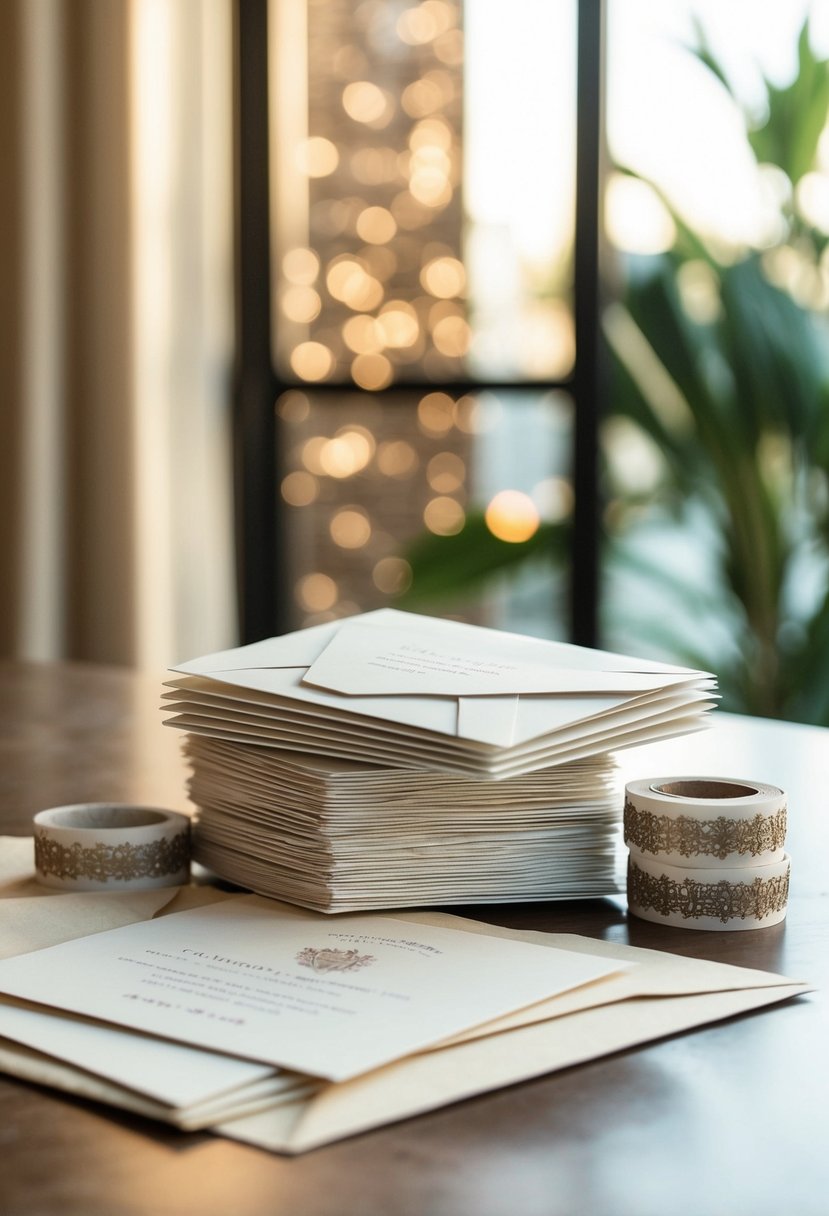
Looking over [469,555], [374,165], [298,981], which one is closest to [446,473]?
[469,555]

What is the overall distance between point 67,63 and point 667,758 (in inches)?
94.0

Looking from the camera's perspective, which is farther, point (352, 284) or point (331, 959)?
point (352, 284)

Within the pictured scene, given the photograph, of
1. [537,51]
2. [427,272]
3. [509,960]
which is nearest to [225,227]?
[427,272]

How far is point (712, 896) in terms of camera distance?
76 centimetres

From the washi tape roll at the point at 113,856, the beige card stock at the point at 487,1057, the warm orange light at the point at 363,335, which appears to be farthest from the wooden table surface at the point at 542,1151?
the warm orange light at the point at 363,335

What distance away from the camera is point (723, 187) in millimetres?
3047

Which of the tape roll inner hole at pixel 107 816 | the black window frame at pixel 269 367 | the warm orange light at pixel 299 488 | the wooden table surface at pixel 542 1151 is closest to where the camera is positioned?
the wooden table surface at pixel 542 1151

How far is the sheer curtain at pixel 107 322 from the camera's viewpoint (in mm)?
2990

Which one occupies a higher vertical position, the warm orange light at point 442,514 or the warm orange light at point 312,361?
the warm orange light at point 312,361

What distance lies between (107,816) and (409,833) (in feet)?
0.69

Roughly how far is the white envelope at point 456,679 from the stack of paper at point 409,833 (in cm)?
4

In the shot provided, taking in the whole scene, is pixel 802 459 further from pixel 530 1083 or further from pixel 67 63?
pixel 530 1083

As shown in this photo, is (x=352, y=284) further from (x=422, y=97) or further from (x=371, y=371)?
(x=422, y=97)

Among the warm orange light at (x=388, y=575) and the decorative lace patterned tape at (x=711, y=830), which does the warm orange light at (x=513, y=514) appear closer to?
the warm orange light at (x=388, y=575)
